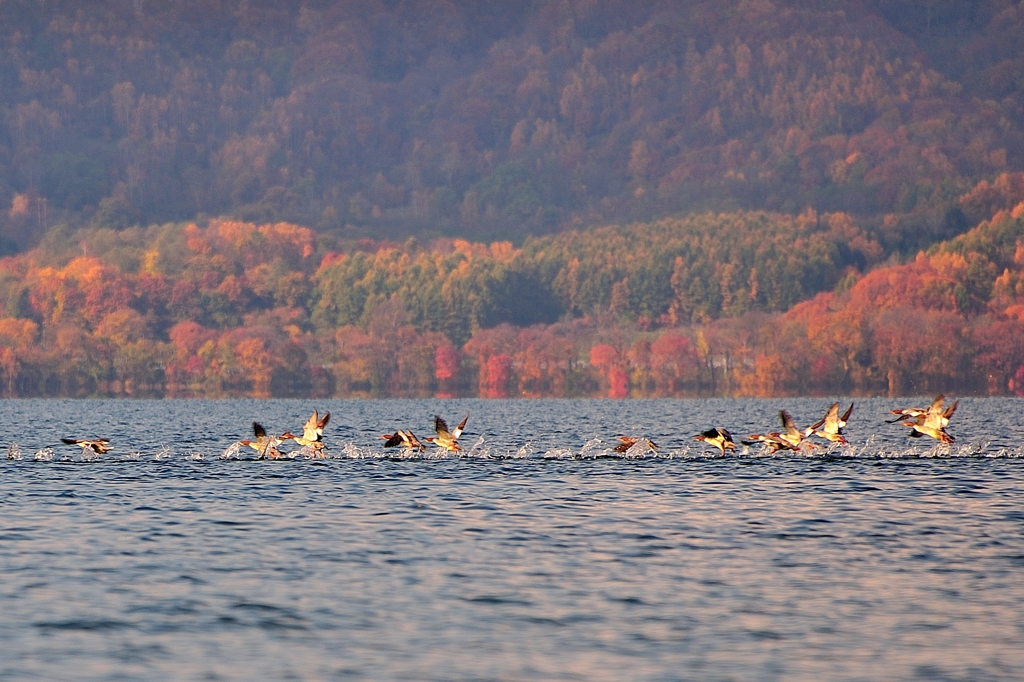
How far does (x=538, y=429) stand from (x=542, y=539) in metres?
58.4

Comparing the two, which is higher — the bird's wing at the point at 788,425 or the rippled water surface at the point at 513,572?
the bird's wing at the point at 788,425

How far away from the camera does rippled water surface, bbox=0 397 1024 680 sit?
19.4 m

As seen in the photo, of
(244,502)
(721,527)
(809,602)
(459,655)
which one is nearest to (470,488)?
(244,502)

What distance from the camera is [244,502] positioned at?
3719 centimetres

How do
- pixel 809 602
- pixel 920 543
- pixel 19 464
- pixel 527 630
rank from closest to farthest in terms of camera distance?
pixel 527 630
pixel 809 602
pixel 920 543
pixel 19 464

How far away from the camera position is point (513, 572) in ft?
84.4

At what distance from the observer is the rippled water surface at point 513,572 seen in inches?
762

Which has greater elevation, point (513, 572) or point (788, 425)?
point (788, 425)

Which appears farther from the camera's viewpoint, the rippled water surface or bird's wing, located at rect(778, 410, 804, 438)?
bird's wing, located at rect(778, 410, 804, 438)

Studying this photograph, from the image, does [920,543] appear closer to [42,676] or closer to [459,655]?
[459,655]

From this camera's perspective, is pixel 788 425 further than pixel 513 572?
Yes

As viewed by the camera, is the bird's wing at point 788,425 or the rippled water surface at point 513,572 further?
the bird's wing at point 788,425

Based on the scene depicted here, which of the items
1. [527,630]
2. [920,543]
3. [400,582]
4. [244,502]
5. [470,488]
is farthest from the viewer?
[470,488]

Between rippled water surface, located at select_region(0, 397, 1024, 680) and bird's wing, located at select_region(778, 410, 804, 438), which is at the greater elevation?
bird's wing, located at select_region(778, 410, 804, 438)
